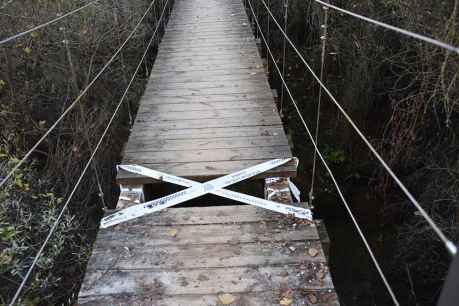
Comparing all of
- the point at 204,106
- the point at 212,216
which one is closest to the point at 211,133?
the point at 204,106

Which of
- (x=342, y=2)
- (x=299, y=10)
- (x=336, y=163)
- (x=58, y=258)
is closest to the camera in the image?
(x=58, y=258)

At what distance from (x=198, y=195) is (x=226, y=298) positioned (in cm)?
75

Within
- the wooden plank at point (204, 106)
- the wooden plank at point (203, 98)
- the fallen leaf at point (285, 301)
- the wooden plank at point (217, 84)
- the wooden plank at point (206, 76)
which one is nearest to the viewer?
the fallen leaf at point (285, 301)

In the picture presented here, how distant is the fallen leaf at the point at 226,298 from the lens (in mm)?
1720

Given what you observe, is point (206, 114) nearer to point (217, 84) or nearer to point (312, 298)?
point (217, 84)

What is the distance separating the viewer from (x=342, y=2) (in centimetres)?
412

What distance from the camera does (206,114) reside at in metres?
3.27

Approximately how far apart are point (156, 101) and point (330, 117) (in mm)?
2391

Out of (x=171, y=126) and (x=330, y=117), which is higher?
(x=171, y=126)

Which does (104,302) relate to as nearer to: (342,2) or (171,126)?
(171,126)

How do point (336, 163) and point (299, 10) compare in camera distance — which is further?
point (299, 10)

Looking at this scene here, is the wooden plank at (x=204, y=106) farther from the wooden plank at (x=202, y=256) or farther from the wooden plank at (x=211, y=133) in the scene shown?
the wooden plank at (x=202, y=256)

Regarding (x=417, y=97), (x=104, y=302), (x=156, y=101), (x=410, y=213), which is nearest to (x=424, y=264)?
(x=410, y=213)

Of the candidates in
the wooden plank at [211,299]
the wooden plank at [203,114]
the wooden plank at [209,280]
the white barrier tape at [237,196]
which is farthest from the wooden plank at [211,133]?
the wooden plank at [211,299]
